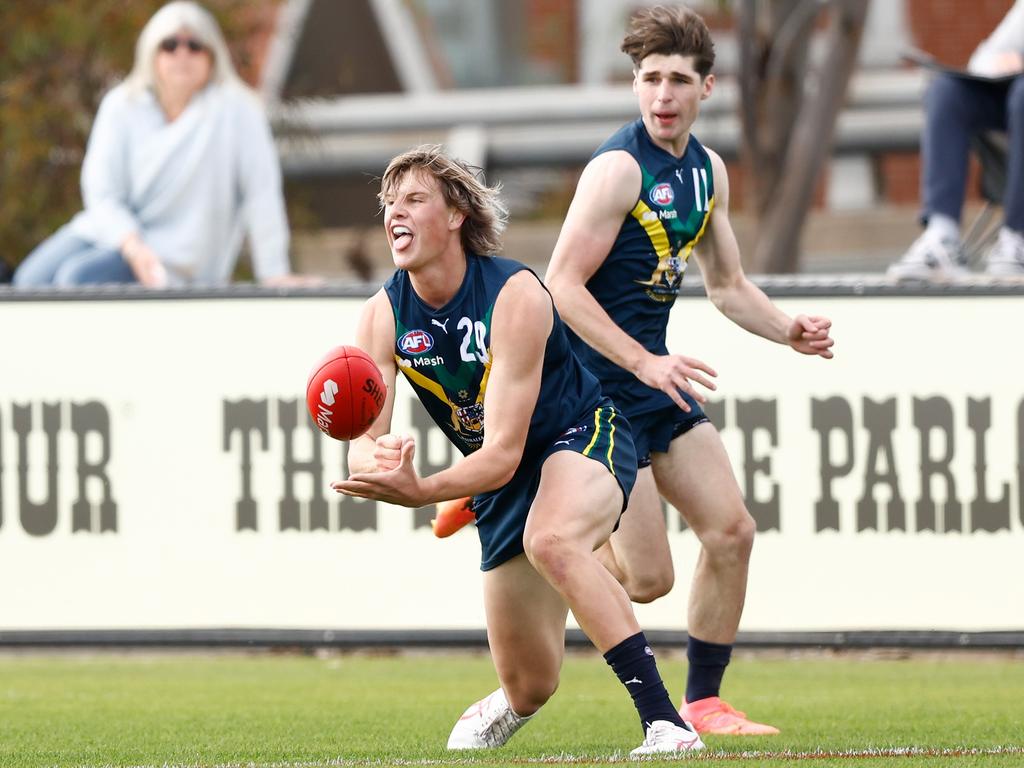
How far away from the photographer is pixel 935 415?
31.5 ft

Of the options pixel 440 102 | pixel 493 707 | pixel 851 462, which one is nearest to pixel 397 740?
pixel 493 707

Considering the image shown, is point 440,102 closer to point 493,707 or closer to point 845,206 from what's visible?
point 845,206

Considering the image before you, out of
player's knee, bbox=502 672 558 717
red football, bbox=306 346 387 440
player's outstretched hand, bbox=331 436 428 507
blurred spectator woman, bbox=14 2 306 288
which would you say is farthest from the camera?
blurred spectator woman, bbox=14 2 306 288

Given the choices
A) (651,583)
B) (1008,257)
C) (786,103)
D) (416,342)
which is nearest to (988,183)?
(1008,257)

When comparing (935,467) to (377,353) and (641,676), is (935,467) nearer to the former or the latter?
(641,676)

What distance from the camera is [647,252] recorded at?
7.23 m

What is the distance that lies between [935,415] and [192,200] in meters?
3.82

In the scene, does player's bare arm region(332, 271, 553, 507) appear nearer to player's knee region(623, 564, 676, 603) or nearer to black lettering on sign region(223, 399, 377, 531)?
player's knee region(623, 564, 676, 603)

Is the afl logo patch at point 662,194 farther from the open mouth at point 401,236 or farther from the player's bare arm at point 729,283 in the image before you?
the open mouth at point 401,236

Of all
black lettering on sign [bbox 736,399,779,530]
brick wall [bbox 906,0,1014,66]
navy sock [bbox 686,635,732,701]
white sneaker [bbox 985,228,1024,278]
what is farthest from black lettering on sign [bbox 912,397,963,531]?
brick wall [bbox 906,0,1014,66]

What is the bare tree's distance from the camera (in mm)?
13016

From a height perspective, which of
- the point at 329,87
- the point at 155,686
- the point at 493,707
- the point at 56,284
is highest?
the point at 329,87

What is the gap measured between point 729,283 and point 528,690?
5.88ft

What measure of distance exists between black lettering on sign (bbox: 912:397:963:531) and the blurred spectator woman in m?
3.13
